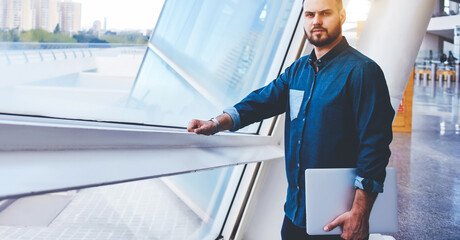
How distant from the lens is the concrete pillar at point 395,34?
266 centimetres

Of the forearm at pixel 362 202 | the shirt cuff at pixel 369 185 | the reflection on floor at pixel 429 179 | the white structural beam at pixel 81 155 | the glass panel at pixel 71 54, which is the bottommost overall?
the reflection on floor at pixel 429 179

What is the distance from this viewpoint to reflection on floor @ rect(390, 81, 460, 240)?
Result: 3.85m

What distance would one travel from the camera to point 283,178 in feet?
9.64

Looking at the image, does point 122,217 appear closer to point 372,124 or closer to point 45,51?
point 45,51

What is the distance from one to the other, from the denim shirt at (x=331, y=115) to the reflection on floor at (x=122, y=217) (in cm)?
74

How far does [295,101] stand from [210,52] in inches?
46.7

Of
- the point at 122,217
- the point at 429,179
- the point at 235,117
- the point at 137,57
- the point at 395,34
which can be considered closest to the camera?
the point at 235,117

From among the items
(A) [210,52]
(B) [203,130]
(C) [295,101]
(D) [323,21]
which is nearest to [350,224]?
(C) [295,101]

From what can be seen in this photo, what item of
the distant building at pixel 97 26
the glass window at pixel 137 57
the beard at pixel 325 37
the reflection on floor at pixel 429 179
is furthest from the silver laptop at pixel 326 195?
the reflection on floor at pixel 429 179

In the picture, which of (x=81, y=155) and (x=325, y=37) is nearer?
(x=81, y=155)

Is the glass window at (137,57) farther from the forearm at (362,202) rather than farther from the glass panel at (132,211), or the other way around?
the forearm at (362,202)

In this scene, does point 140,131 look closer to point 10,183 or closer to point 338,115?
point 10,183

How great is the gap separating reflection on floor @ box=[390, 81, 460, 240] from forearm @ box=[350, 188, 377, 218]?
236cm

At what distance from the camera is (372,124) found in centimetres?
149
